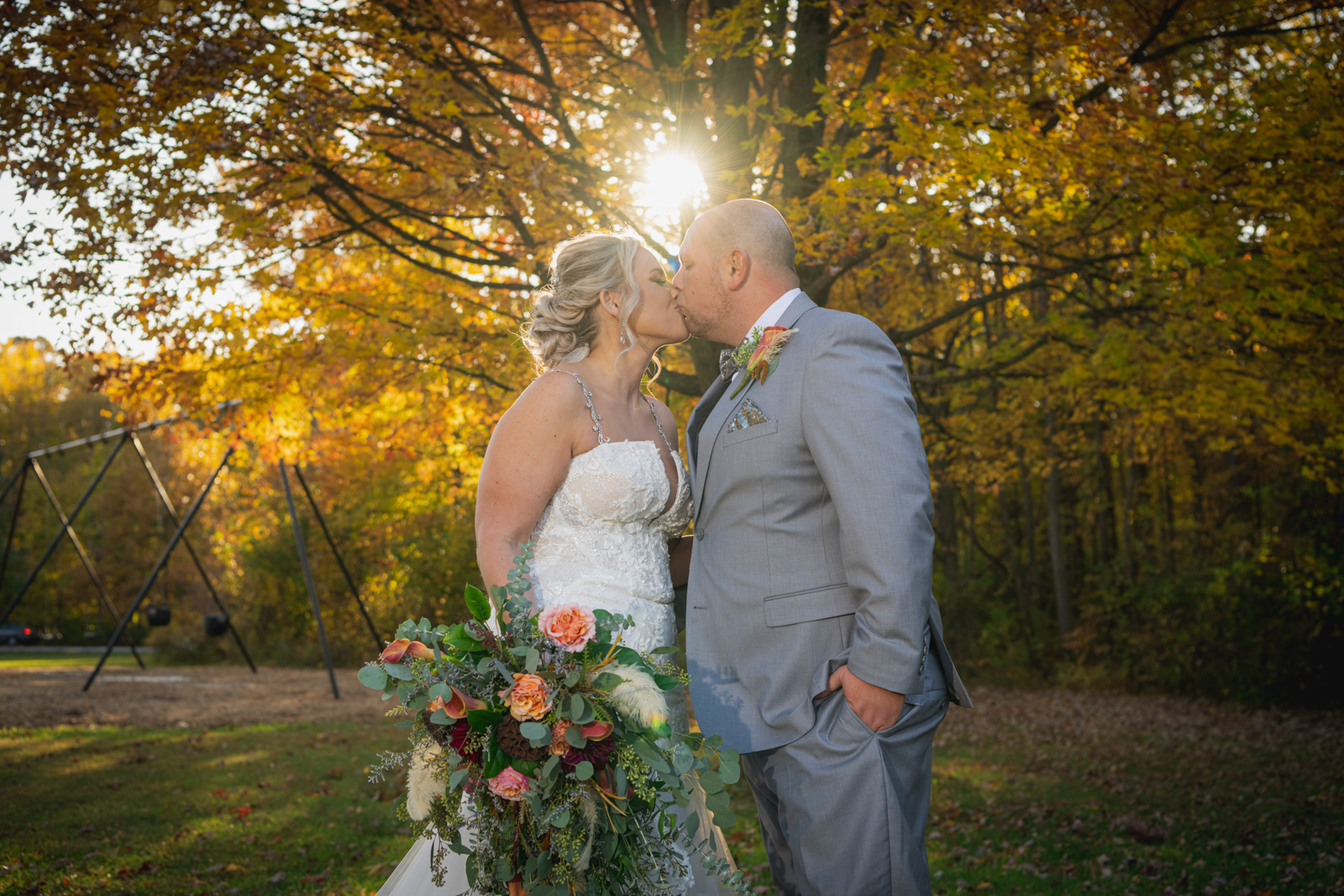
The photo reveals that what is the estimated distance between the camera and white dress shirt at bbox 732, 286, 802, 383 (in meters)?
2.99

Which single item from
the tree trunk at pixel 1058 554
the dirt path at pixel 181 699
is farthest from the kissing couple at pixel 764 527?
the tree trunk at pixel 1058 554

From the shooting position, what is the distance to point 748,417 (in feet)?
9.33

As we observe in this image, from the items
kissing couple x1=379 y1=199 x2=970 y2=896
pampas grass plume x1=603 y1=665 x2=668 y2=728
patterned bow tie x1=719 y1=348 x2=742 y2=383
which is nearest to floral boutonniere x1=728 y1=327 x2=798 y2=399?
kissing couple x1=379 y1=199 x2=970 y2=896

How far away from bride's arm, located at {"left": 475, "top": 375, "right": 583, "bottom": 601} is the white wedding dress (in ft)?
0.30

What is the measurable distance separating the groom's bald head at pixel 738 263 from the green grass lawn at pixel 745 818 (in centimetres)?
370

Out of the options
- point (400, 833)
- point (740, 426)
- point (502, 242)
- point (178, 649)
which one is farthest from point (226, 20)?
point (178, 649)

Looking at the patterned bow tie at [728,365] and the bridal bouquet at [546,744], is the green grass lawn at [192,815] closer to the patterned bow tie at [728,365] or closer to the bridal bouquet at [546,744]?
the bridal bouquet at [546,744]

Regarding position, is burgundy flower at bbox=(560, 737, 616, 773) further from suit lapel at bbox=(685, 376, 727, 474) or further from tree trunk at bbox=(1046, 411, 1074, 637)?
tree trunk at bbox=(1046, 411, 1074, 637)

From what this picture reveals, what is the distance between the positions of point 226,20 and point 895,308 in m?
7.68

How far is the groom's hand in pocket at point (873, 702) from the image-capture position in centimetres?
247

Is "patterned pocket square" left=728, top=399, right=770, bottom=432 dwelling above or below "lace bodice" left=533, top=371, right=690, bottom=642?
above

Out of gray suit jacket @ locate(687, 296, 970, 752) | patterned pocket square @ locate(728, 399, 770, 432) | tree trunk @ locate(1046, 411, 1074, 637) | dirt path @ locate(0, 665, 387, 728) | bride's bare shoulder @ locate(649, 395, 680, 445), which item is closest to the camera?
gray suit jacket @ locate(687, 296, 970, 752)

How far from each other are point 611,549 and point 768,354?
3.07 ft

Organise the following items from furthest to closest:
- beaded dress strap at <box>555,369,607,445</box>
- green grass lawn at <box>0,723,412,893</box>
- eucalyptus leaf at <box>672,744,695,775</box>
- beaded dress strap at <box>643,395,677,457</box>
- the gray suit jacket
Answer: green grass lawn at <box>0,723,412,893</box>
beaded dress strap at <box>643,395,677,457</box>
beaded dress strap at <box>555,369,607,445</box>
the gray suit jacket
eucalyptus leaf at <box>672,744,695,775</box>
